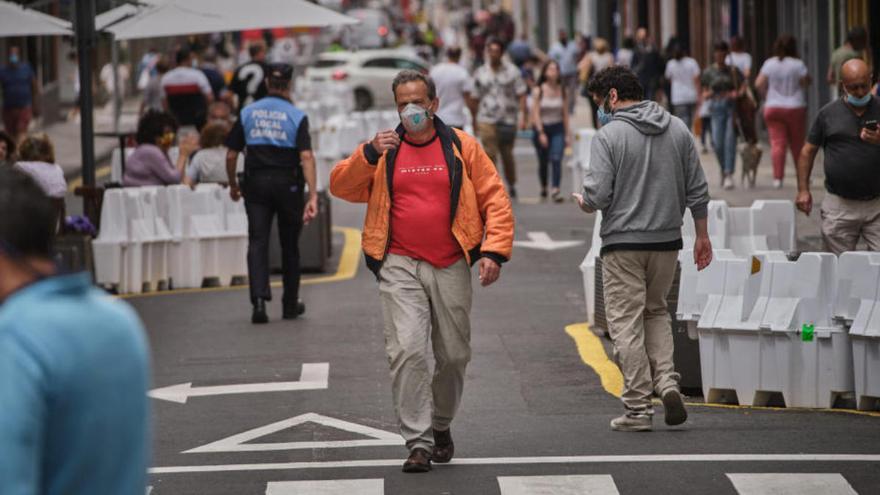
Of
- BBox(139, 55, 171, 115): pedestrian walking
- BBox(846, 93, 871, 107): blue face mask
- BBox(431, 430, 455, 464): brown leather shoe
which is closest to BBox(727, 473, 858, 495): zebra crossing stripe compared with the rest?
BBox(431, 430, 455, 464): brown leather shoe

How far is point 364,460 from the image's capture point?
8.42 m

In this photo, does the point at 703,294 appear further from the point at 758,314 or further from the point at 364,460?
the point at 364,460

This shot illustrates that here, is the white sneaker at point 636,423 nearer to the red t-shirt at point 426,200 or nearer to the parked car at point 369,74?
the red t-shirt at point 426,200

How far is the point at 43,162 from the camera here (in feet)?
46.2

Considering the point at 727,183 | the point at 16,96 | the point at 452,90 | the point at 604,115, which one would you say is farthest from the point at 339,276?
the point at 16,96

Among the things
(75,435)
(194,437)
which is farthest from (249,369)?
(75,435)

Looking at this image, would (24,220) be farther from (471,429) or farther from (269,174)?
(269,174)

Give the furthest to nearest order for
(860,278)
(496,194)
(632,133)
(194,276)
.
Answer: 1. (194,276)
2. (860,278)
3. (632,133)
4. (496,194)

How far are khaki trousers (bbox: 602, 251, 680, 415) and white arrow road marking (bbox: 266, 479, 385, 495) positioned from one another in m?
1.56

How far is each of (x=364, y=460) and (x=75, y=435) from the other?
16.1 ft

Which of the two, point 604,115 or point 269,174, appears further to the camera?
point 269,174

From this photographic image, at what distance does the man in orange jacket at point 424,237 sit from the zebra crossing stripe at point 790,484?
4.30ft

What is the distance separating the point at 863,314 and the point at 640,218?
1.36 meters

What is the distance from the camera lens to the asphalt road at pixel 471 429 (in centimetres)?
790
